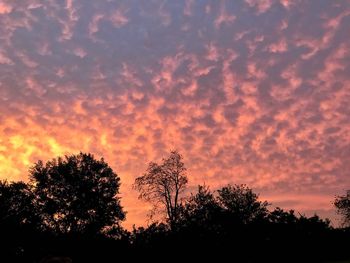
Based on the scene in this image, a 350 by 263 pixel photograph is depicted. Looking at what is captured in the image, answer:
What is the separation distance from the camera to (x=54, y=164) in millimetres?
79688

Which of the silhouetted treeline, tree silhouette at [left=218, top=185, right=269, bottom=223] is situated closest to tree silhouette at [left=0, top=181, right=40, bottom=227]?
the silhouetted treeline

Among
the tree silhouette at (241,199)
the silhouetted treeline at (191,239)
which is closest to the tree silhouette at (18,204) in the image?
the silhouetted treeline at (191,239)

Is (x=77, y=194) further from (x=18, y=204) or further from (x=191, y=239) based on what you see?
(x=191, y=239)

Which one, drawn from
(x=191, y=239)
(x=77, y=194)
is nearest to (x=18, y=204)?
(x=77, y=194)

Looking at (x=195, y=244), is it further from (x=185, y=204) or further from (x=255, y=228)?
(x=185, y=204)

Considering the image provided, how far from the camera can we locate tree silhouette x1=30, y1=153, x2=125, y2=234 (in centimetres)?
7425

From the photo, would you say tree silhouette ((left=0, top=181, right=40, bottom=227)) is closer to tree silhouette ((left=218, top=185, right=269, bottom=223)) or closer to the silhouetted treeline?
the silhouetted treeline

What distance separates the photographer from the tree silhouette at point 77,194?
2923 inches

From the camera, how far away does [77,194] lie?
75562 millimetres

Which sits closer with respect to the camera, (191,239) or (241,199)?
(191,239)

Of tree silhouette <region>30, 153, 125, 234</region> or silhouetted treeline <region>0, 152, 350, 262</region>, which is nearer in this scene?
silhouetted treeline <region>0, 152, 350, 262</region>

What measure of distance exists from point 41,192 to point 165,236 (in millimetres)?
41152

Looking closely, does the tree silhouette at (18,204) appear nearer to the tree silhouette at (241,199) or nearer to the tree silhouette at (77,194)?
the tree silhouette at (77,194)

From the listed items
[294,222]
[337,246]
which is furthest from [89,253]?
[337,246]
